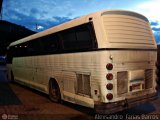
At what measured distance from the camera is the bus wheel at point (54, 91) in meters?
8.61

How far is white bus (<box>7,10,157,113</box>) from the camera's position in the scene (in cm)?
609

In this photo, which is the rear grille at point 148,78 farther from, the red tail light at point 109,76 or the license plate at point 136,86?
the red tail light at point 109,76

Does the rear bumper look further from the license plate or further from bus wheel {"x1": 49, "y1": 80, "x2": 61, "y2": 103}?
bus wheel {"x1": 49, "y1": 80, "x2": 61, "y2": 103}

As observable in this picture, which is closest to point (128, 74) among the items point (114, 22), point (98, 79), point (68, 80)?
point (98, 79)

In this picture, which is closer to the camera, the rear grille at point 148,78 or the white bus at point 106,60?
the white bus at point 106,60

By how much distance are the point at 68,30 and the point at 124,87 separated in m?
2.59

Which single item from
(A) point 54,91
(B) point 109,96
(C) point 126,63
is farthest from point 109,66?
(A) point 54,91

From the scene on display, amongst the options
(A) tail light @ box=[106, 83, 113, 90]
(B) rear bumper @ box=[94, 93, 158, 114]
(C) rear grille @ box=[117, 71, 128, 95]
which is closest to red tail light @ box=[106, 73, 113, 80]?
(A) tail light @ box=[106, 83, 113, 90]

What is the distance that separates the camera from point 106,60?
601cm

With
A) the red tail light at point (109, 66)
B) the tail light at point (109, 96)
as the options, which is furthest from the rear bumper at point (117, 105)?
the red tail light at point (109, 66)

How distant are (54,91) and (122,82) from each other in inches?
134

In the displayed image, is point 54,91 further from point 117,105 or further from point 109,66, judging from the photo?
point 109,66

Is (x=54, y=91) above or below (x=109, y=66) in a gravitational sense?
below

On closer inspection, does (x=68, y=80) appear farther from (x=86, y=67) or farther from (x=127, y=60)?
(x=127, y=60)
